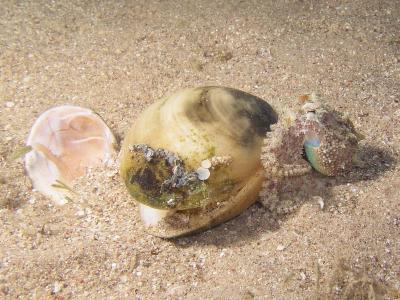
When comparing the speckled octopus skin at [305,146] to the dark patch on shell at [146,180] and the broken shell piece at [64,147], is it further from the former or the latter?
the broken shell piece at [64,147]

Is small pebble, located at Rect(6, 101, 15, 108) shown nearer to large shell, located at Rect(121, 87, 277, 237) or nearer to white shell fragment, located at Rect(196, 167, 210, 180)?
large shell, located at Rect(121, 87, 277, 237)

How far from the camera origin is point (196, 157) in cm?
A: 223

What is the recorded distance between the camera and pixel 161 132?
2.30 m

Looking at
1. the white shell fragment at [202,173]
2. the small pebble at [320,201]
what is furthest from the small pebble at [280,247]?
the white shell fragment at [202,173]

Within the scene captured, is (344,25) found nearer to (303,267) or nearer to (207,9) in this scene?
(207,9)

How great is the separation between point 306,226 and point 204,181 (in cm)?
75

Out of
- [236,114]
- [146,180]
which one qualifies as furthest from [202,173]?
[236,114]

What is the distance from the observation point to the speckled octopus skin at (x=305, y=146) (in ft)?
8.01

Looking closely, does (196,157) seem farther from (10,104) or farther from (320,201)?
(10,104)

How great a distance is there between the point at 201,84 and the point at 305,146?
4.53 ft

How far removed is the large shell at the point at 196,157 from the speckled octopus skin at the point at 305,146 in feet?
0.29

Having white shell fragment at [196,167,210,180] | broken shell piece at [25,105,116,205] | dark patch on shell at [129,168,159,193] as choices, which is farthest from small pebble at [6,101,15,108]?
white shell fragment at [196,167,210,180]

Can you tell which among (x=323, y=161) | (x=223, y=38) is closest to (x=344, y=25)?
(x=223, y=38)

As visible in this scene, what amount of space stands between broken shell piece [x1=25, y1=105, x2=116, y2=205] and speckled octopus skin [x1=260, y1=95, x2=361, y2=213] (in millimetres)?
1270
